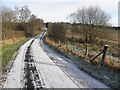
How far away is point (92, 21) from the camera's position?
1352 inches

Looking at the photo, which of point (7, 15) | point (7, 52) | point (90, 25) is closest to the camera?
point (7, 52)

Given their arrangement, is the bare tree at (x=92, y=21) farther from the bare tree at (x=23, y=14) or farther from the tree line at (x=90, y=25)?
the bare tree at (x=23, y=14)

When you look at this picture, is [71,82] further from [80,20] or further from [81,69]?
[80,20]

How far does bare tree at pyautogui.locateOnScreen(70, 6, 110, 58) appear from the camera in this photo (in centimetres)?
3278

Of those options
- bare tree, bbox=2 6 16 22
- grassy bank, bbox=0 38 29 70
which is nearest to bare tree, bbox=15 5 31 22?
bare tree, bbox=2 6 16 22

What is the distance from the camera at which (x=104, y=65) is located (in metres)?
10.1

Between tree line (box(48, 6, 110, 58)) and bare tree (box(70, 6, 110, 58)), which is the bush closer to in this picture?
tree line (box(48, 6, 110, 58))

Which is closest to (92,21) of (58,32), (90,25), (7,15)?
(90,25)

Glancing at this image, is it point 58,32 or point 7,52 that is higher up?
point 58,32

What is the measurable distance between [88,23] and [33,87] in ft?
98.3

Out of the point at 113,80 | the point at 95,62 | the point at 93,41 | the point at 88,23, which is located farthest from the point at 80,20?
the point at 113,80

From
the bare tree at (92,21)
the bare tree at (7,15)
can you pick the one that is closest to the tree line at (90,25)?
the bare tree at (92,21)

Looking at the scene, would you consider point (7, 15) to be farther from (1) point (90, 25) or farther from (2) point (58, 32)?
(1) point (90, 25)

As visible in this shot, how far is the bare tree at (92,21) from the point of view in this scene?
3278cm
